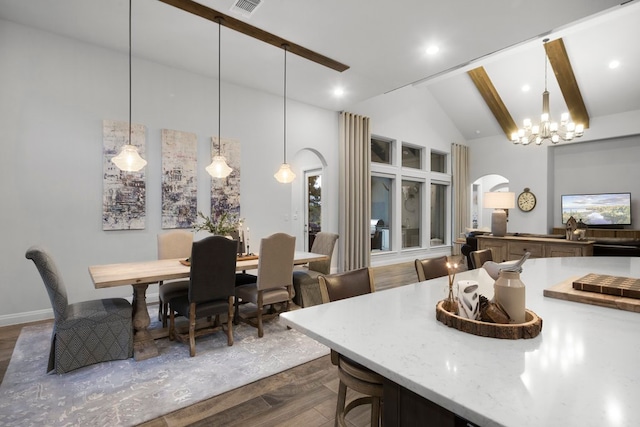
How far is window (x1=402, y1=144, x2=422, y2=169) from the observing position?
8273 millimetres

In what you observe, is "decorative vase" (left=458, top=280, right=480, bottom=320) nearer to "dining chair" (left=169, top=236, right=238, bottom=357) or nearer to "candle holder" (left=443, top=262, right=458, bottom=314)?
"candle holder" (left=443, top=262, right=458, bottom=314)

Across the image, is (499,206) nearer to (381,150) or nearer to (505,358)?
(381,150)

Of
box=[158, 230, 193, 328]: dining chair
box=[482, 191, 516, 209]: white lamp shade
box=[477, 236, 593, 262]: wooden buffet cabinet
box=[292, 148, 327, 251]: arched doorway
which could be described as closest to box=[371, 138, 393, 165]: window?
box=[292, 148, 327, 251]: arched doorway

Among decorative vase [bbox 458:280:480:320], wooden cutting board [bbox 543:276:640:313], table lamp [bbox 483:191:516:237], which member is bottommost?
wooden cutting board [bbox 543:276:640:313]

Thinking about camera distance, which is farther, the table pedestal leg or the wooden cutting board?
the table pedestal leg

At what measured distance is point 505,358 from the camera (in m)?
0.93

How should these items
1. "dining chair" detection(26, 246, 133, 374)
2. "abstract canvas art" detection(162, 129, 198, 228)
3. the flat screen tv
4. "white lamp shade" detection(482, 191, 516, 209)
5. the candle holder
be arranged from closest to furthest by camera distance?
the candle holder < "dining chair" detection(26, 246, 133, 374) < "abstract canvas art" detection(162, 129, 198, 228) < "white lamp shade" detection(482, 191, 516, 209) < the flat screen tv

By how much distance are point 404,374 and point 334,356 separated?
0.72 metres

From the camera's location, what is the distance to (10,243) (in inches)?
141

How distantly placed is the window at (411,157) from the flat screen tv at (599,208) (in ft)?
12.0

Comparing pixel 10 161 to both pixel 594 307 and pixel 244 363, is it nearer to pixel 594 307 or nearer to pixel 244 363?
pixel 244 363

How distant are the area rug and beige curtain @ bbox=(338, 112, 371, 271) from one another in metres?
3.41

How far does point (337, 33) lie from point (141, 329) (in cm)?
367

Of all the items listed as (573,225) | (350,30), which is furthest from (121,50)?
(573,225)
